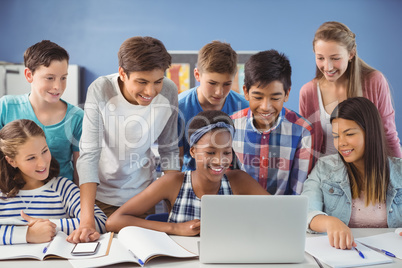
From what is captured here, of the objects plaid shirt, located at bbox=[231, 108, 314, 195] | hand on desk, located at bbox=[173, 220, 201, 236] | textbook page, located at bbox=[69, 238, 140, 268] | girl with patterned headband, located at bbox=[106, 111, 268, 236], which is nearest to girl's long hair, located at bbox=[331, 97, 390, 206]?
plaid shirt, located at bbox=[231, 108, 314, 195]

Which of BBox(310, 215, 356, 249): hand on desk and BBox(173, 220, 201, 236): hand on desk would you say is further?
BBox(173, 220, 201, 236): hand on desk

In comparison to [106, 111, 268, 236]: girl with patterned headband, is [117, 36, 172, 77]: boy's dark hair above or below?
above

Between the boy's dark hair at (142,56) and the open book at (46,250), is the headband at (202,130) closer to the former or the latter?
the boy's dark hair at (142,56)

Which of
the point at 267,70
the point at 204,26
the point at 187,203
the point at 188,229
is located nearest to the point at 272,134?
the point at 267,70

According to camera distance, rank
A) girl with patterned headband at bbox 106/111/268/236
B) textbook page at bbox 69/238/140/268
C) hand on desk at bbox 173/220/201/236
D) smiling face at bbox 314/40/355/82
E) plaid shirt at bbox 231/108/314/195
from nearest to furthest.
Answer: textbook page at bbox 69/238/140/268, hand on desk at bbox 173/220/201/236, girl with patterned headband at bbox 106/111/268/236, plaid shirt at bbox 231/108/314/195, smiling face at bbox 314/40/355/82

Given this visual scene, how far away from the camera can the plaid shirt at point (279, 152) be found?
163 cm

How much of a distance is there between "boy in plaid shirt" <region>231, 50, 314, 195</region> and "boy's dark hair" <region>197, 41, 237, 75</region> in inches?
3.3

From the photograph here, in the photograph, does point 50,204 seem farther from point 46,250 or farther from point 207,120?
point 207,120

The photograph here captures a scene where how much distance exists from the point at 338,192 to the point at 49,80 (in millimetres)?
1268

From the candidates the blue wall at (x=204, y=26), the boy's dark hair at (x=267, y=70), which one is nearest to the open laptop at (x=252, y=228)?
the boy's dark hair at (x=267, y=70)

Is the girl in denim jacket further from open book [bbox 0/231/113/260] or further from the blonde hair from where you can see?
open book [bbox 0/231/113/260]

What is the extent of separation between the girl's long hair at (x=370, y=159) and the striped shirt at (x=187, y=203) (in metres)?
0.52

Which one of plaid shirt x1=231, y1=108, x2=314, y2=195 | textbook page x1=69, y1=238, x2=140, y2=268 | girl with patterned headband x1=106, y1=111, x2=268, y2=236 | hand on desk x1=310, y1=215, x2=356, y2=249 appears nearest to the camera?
textbook page x1=69, y1=238, x2=140, y2=268

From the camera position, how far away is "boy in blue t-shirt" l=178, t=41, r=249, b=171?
171 centimetres
